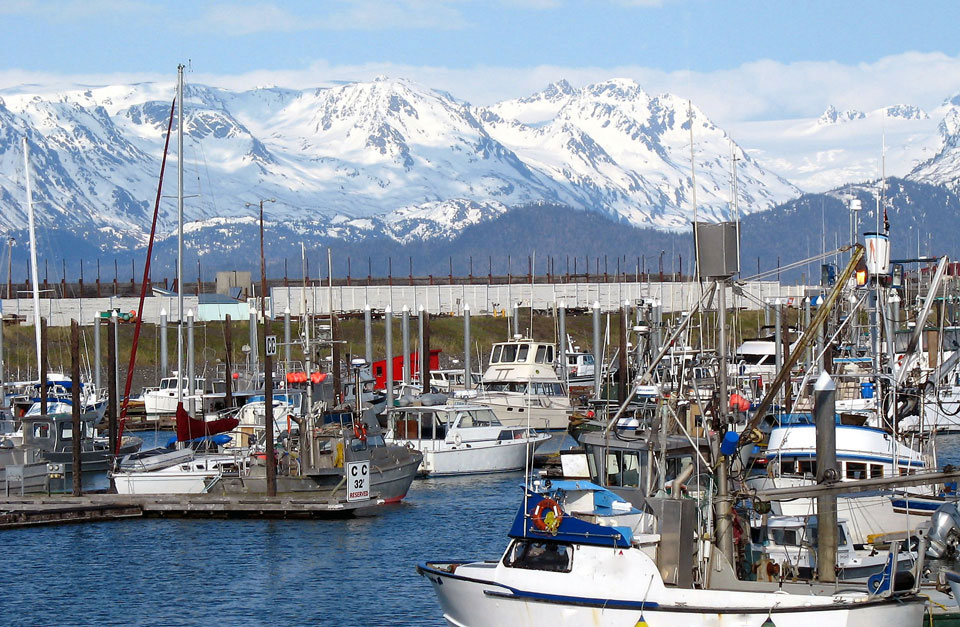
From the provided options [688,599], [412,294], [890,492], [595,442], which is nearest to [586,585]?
[688,599]

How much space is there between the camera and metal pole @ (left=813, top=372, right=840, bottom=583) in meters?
25.0

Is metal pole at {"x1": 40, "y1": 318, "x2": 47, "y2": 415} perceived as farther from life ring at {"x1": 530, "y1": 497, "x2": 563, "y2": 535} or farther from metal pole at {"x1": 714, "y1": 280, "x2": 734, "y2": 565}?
life ring at {"x1": 530, "y1": 497, "x2": 563, "y2": 535}

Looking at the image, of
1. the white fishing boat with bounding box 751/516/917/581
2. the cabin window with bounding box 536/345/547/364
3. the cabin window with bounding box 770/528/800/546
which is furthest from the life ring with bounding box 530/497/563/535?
the cabin window with bounding box 536/345/547/364

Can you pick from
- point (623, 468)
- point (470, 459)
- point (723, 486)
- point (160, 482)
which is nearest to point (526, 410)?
point (470, 459)

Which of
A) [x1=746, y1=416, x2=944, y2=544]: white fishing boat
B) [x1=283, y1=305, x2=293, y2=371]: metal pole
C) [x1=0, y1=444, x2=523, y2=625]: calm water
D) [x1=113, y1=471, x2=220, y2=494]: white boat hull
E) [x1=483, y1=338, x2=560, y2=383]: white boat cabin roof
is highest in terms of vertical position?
[x1=283, y1=305, x2=293, y2=371]: metal pole

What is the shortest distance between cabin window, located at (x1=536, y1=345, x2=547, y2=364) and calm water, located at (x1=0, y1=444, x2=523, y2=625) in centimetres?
2279

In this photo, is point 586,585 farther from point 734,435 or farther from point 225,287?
point 225,287

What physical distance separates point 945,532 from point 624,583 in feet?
16.7

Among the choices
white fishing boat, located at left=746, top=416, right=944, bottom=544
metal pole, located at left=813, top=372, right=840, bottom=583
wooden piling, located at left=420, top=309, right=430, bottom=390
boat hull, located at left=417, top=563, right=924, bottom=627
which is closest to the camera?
boat hull, located at left=417, top=563, right=924, bottom=627

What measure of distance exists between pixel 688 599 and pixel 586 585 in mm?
1552

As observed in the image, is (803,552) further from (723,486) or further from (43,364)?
(43,364)

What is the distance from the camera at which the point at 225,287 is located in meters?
150

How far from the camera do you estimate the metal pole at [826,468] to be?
25.0 metres

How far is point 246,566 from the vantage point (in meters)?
35.1
